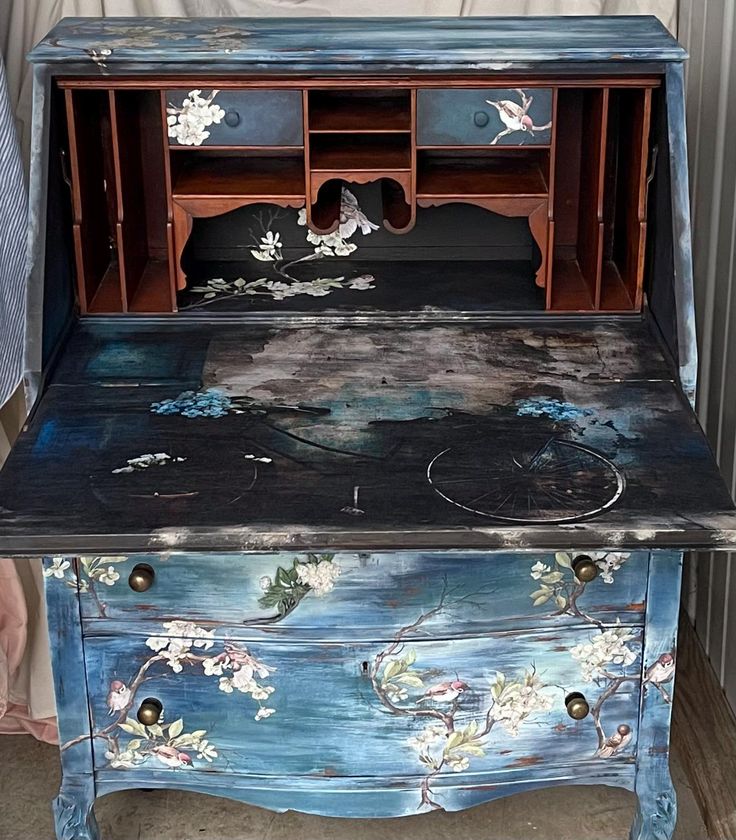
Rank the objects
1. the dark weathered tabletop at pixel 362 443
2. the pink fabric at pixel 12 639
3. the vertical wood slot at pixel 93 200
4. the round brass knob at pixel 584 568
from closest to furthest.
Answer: the dark weathered tabletop at pixel 362 443 → the round brass knob at pixel 584 568 → the vertical wood slot at pixel 93 200 → the pink fabric at pixel 12 639

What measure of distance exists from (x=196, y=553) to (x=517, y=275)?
2.94ft

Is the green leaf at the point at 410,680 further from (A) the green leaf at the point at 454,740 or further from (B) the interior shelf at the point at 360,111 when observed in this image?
(B) the interior shelf at the point at 360,111

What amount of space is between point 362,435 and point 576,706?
457mm

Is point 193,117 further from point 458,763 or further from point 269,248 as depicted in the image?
point 458,763

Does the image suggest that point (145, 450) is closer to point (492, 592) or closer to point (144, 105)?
point (492, 592)

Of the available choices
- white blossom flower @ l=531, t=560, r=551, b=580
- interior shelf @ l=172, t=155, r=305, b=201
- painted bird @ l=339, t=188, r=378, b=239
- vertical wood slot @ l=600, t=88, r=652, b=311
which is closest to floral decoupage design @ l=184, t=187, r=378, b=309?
painted bird @ l=339, t=188, r=378, b=239

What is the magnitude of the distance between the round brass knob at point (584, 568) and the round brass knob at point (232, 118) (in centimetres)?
82

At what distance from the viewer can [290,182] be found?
1932 millimetres

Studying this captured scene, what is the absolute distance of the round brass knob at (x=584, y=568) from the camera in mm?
1550

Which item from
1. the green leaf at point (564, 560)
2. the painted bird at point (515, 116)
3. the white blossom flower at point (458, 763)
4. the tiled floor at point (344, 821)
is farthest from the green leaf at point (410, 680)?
the painted bird at point (515, 116)

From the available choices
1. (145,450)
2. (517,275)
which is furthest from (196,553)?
(517,275)

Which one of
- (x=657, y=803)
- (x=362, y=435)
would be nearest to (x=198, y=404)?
(x=362, y=435)

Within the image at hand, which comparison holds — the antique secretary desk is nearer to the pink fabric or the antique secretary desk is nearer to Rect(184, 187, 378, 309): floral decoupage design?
Rect(184, 187, 378, 309): floral decoupage design

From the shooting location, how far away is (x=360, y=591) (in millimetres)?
1580
